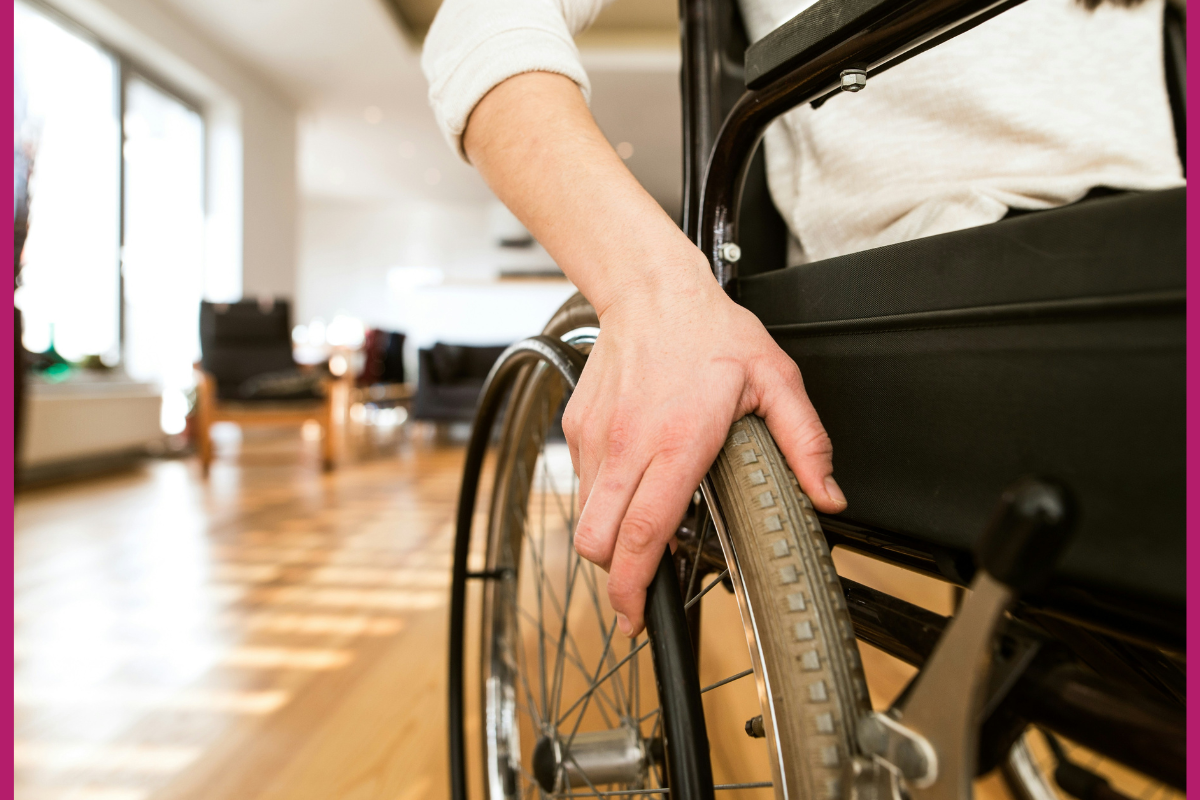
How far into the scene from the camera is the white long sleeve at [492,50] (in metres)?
0.41

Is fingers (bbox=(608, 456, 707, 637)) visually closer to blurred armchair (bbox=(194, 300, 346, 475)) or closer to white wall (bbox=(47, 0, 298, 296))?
blurred armchair (bbox=(194, 300, 346, 475))

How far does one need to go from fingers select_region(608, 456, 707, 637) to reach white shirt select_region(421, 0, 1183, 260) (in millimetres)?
245

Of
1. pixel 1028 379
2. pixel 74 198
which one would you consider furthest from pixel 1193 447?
pixel 74 198

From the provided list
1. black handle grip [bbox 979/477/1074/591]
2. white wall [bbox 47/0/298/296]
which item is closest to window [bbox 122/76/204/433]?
white wall [bbox 47/0/298/296]

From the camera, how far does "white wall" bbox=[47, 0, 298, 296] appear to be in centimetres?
440

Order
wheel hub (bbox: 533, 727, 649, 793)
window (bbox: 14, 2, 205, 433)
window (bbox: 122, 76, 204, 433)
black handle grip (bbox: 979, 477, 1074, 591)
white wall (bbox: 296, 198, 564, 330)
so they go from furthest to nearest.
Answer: white wall (bbox: 296, 198, 564, 330)
window (bbox: 122, 76, 204, 433)
window (bbox: 14, 2, 205, 433)
wheel hub (bbox: 533, 727, 649, 793)
black handle grip (bbox: 979, 477, 1074, 591)

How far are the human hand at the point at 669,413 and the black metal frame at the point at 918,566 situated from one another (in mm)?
64

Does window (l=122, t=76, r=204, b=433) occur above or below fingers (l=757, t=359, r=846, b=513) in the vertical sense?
above

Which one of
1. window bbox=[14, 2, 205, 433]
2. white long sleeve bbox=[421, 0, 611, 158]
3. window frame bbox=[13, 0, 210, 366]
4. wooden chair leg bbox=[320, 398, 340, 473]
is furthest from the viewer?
window frame bbox=[13, 0, 210, 366]

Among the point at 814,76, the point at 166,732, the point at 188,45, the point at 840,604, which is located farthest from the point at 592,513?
the point at 188,45

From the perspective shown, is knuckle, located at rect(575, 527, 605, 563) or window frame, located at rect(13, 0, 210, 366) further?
window frame, located at rect(13, 0, 210, 366)

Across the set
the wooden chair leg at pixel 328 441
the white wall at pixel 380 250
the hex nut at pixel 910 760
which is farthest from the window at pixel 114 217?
the white wall at pixel 380 250

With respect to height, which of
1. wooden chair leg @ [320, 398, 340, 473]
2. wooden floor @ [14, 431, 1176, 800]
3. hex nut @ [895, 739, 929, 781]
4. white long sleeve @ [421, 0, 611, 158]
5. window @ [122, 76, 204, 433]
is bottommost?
wooden floor @ [14, 431, 1176, 800]

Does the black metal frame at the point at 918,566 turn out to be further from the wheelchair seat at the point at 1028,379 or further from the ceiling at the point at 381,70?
the ceiling at the point at 381,70
